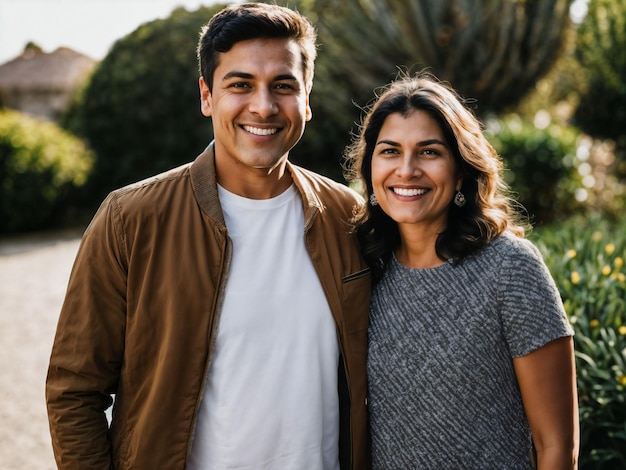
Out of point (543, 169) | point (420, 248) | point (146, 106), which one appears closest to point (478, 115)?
point (543, 169)

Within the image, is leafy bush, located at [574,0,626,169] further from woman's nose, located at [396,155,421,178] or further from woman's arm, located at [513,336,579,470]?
woman's arm, located at [513,336,579,470]

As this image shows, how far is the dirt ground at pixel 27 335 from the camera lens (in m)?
4.86

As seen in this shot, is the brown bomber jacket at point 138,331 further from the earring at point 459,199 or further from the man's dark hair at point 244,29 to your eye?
the earring at point 459,199

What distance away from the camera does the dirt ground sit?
15.9 ft

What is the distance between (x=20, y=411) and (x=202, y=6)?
11557mm

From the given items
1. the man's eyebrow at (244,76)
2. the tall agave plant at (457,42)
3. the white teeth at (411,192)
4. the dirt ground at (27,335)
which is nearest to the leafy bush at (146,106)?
the dirt ground at (27,335)

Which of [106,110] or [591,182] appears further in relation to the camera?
[106,110]

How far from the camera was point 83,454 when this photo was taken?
2.29 meters

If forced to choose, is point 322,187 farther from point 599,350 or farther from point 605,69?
point 605,69

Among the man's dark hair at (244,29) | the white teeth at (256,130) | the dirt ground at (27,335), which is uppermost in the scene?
the man's dark hair at (244,29)

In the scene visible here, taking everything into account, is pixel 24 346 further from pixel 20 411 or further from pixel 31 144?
pixel 31 144

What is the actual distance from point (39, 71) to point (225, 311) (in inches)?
990

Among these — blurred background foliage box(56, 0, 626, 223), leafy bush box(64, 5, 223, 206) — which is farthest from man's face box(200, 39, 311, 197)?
leafy bush box(64, 5, 223, 206)

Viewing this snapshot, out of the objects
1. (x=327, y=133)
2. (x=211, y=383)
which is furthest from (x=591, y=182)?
(x=211, y=383)
